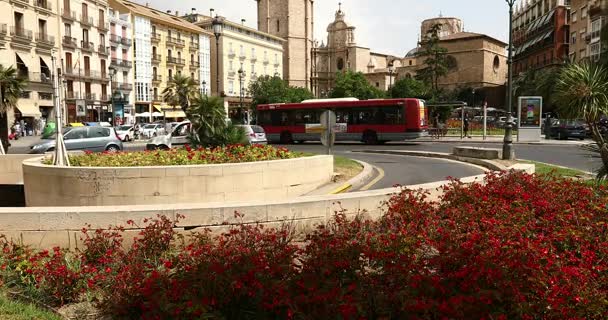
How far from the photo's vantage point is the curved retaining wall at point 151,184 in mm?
8539

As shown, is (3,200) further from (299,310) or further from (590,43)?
(590,43)

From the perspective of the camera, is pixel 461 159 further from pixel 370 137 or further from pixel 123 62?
pixel 123 62

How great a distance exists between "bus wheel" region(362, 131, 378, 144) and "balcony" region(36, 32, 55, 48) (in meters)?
35.0

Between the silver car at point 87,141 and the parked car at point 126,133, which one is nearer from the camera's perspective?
the silver car at point 87,141

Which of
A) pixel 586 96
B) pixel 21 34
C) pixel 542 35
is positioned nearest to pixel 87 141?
pixel 586 96

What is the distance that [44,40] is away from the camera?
159ft

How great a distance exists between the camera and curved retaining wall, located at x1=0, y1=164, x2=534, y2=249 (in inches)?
221

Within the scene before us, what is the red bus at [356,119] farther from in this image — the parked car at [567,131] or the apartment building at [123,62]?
the apartment building at [123,62]

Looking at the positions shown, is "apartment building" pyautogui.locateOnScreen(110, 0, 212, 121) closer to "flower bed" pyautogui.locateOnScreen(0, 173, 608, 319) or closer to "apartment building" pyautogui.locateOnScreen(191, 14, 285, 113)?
"apartment building" pyautogui.locateOnScreen(191, 14, 285, 113)

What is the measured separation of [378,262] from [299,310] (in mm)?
1004

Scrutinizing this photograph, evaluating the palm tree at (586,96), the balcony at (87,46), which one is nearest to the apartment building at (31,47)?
the balcony at (87,46)

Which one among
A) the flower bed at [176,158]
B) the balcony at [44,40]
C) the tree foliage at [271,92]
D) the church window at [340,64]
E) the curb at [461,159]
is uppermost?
the church window at [340,64]

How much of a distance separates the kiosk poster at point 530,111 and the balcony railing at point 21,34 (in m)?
42.3

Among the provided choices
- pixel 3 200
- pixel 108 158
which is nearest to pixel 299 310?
pixel 108 158
